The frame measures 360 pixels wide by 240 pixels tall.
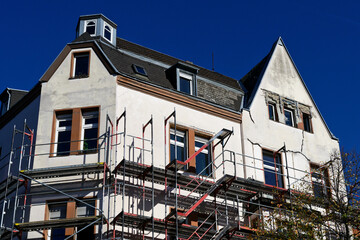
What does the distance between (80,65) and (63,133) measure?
11.6 feet

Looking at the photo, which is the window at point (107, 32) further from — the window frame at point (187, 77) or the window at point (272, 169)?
the window at point (272, 169)

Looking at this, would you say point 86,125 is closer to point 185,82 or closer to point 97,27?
point 185,82

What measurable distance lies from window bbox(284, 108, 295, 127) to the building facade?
59 mm

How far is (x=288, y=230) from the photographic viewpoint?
23828 millimetres

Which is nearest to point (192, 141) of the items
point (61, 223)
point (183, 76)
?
point (183, 76)

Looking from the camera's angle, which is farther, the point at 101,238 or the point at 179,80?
the point at 179,80

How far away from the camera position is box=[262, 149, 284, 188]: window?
95.7ft

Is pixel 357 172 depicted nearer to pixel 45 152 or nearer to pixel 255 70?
pixel 255 70

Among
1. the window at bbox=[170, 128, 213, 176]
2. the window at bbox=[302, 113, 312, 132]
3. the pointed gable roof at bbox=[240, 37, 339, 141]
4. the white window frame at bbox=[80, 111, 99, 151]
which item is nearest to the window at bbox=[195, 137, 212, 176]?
the window at bbox=[170, 128, 213, 176]

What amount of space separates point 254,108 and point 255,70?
3.93 m

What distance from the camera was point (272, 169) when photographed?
97.0ft

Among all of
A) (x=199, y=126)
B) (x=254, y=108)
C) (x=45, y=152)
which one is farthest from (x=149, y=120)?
(x=254, y=108)

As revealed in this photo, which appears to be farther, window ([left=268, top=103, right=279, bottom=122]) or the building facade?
window ([left=268, top=103, right=279, bottom=122])

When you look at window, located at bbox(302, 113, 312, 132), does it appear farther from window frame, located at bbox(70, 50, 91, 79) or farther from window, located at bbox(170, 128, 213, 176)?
window frame, located at bbox(70, 50, 91, 79)
